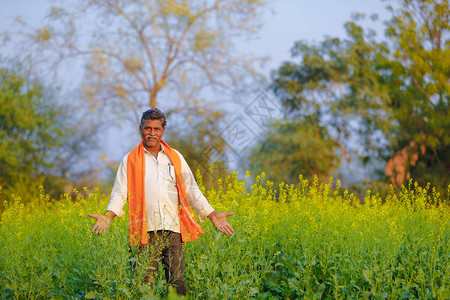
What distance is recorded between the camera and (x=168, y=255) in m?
3.96

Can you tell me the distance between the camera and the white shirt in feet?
12.7

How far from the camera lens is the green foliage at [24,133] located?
42.0 feet

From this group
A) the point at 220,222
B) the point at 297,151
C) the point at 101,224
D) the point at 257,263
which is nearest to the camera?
the point at 101,224

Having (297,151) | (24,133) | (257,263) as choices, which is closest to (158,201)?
(257,263)

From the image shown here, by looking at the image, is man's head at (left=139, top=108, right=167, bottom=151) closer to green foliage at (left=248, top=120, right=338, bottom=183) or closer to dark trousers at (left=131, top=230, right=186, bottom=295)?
dark trousers at (left=131, top=230, right=186, bottom=295)

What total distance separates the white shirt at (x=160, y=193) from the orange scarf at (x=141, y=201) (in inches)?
1.7

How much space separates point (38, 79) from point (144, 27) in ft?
13.2

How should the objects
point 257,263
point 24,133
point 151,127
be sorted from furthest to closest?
point 24,133 < point 257,263 < point 151,127

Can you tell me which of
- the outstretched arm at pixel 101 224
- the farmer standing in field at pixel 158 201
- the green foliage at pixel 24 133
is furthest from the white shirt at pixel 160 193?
the green foliage at pixel 24 133

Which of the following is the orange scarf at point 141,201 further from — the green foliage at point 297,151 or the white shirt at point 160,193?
the green foliage at point 297,151

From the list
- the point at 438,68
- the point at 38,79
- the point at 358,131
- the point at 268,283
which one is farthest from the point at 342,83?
the point at 268,283

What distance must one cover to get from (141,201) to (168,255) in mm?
520

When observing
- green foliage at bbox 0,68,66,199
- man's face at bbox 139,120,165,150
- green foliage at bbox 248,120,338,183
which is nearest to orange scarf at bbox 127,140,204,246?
man's face at bbox 139,120,165,150

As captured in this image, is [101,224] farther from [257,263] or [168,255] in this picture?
[257,263]
